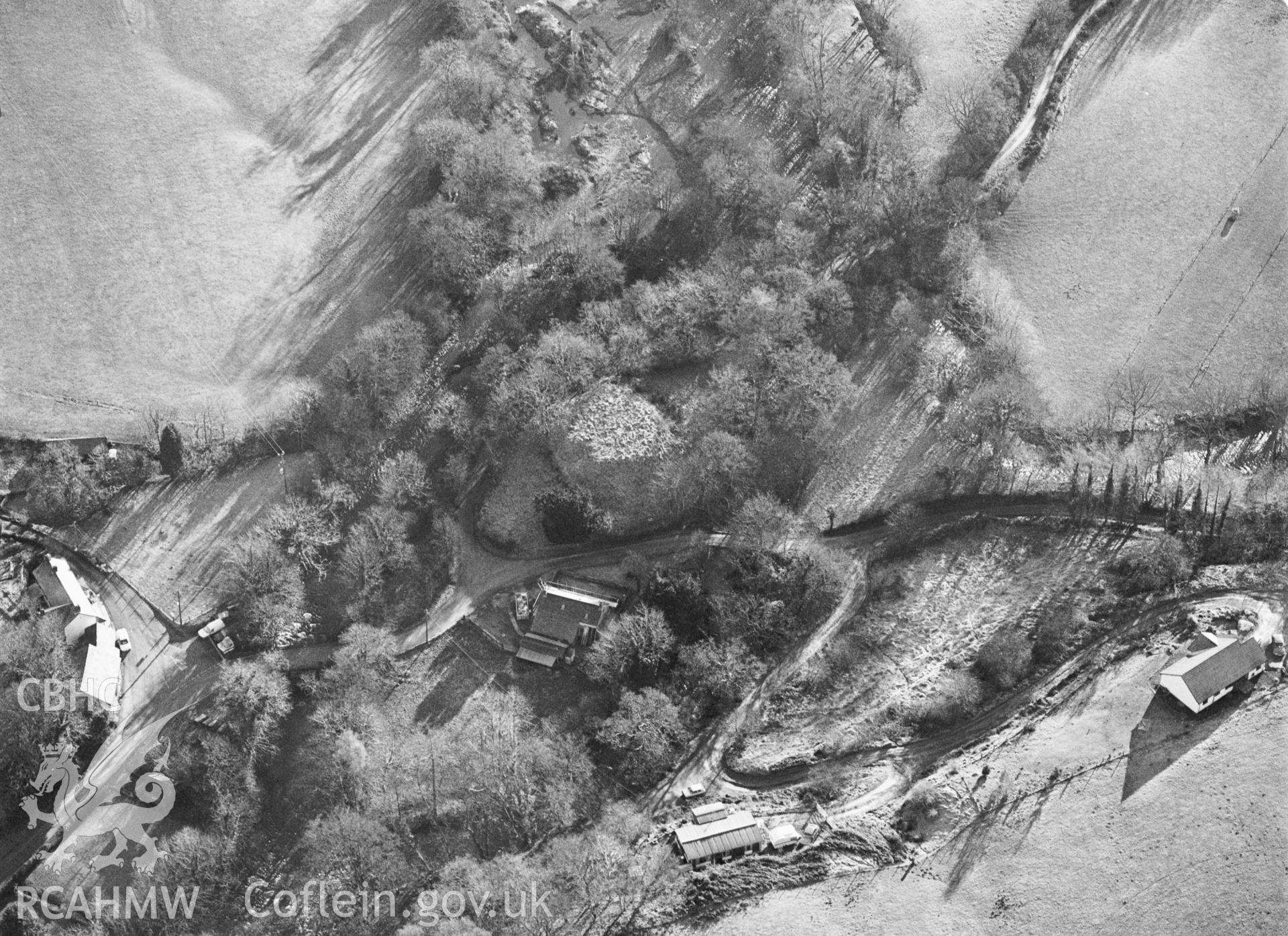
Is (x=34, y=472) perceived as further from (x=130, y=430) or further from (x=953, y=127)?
(x=953, y=127)

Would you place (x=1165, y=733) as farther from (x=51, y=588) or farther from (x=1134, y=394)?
(x=51, y=588)

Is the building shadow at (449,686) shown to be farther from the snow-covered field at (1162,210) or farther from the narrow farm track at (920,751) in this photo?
the snow-covered field at (1162,210)

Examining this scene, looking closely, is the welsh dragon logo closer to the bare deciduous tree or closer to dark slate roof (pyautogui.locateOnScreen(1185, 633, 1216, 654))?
dark slate roof (pyautogui.locateOnScreen(1185, 633, 1216, 654))

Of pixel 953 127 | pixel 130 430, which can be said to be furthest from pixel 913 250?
pixel 130 430

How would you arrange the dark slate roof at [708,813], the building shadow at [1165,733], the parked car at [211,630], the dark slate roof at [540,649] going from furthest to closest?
the parked car at [211,630] < the dark slate roof at [540,649] < the building shadow at [1165,733] < the dark slate roof at [708,813]

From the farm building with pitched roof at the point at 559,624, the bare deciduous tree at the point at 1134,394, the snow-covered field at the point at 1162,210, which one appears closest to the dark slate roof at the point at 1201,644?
the bare deciduous tree at the point at 1134,394

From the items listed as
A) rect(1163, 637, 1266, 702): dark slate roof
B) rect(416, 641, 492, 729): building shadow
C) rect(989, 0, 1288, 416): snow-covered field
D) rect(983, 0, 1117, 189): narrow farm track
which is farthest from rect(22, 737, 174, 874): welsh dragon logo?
rect(983, 0, 1117, 189): narrow farm track

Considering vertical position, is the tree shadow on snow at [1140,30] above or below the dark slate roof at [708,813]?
above
